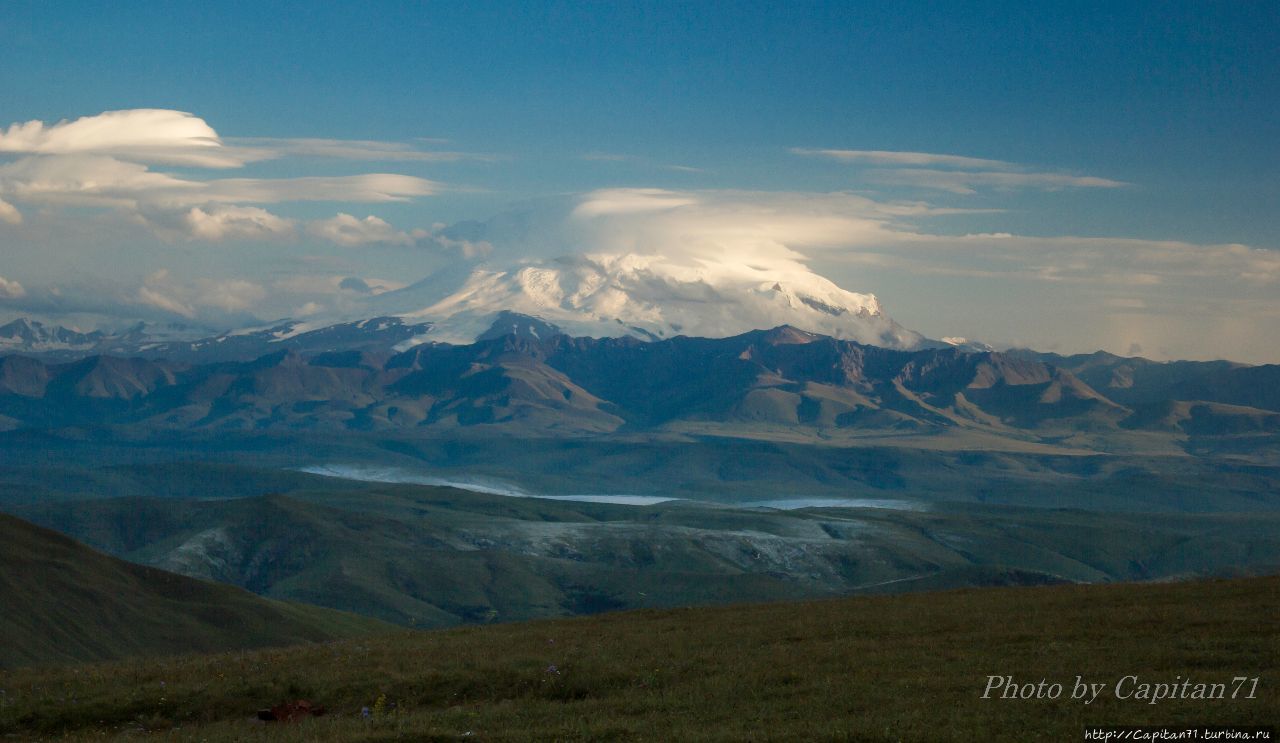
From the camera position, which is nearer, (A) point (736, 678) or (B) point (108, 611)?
(A) point (736, 678)

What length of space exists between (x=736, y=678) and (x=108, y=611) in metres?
77.4

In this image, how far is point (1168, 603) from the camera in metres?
47.9

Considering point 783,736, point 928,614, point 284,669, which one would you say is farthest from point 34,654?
point 783,736

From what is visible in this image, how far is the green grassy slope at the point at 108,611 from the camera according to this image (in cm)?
8769

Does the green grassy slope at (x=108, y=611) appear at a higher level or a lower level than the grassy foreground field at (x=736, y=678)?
lower

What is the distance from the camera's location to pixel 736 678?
37406 millimetres

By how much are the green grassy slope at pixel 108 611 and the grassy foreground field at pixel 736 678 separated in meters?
41.8

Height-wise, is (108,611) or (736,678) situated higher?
(736,678)

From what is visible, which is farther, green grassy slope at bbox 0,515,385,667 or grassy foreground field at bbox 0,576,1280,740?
green grassy slope at bbox 0,515,385,667

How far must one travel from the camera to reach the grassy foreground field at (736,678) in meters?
30.8

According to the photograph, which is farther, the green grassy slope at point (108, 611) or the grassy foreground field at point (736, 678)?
the green grassy slope at point (108, 611)

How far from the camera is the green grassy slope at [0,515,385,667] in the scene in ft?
288

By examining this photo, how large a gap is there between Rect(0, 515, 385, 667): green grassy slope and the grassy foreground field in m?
41.8

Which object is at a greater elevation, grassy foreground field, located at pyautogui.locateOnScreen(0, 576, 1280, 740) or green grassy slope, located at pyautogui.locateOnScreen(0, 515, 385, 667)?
grassy foreground field, located at pyautogui.locateOnScreen(0, 576, 1280, 740)
